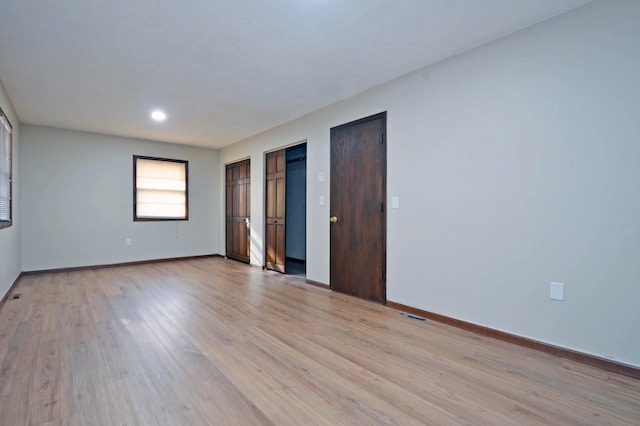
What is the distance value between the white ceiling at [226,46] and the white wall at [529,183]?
30cm

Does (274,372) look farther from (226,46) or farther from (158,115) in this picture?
(158,115)

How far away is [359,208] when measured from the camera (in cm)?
389

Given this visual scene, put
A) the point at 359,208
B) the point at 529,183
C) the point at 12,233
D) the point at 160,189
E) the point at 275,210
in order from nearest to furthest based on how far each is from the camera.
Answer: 1. the point at 529,183
2. the point at 359,208
3. the point at 12,233
4. the point at 275,210
5. the point at 160,189

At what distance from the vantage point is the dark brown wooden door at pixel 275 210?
5.38 metres

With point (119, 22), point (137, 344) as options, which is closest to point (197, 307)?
point (137, 344)

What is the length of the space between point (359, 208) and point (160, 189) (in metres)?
4.64

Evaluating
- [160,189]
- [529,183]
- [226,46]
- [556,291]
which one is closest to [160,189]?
[160,189]

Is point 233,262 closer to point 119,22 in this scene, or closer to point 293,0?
point 119,22

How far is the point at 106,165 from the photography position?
5879mm

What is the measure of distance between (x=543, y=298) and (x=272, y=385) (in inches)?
82.2

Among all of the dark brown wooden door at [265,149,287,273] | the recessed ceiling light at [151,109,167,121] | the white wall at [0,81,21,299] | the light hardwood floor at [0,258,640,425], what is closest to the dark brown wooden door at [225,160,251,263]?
the dark brown wooden door at [265,149,287,273]

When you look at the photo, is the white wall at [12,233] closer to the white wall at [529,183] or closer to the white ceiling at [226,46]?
the white ceiling at [226,46]

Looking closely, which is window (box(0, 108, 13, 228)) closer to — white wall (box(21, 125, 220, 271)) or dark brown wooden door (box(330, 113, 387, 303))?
white wall (box(21, 125, 220, 271))

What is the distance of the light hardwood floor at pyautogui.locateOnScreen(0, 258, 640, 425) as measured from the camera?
5.43 feet
